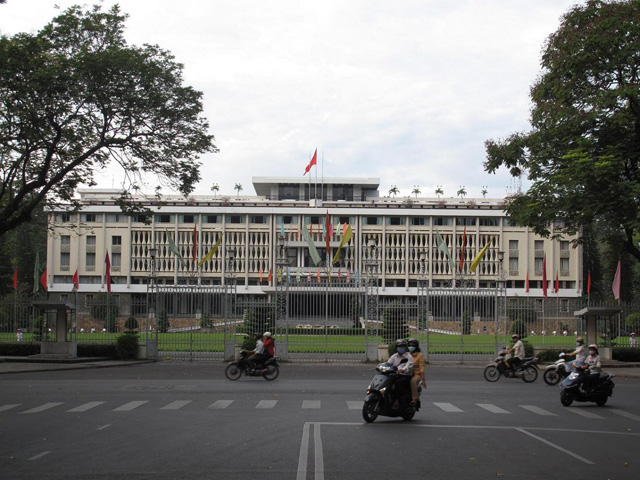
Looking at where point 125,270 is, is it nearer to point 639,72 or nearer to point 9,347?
point 9,347

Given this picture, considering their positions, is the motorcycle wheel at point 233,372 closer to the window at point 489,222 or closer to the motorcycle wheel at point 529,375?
the motorcycle wheel at point 529,375

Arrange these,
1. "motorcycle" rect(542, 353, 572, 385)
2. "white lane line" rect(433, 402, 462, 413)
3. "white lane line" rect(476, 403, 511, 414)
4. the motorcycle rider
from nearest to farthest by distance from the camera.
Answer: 1. the motorcycle rider
2. "white lane line" rect(476, 403, 511, 414)
3. "white lane line" rect(433, 402, 462, 413)
4. "motorcycle" rect(542, 353, 572, 385)

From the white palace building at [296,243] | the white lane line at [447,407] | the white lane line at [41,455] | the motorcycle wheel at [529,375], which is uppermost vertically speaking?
the white palace building at [296,243]

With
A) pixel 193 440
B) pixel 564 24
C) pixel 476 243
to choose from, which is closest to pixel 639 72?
pixel 564 24

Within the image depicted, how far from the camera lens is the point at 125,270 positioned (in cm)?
9481

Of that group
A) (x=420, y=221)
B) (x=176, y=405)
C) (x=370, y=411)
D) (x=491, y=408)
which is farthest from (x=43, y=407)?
(x=420, y=221)

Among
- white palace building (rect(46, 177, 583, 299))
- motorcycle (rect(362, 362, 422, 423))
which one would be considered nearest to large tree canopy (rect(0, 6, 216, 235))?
motorcycle (rect(362, 362, 422, 423))

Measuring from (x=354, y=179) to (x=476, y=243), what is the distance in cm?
1943

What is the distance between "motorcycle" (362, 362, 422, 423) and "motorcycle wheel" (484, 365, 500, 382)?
1127 centimetres

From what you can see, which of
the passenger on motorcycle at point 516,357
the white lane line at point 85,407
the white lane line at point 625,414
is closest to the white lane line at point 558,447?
the white lane line at point 625,414

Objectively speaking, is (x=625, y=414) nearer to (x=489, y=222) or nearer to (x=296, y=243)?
(x=296, y=243)

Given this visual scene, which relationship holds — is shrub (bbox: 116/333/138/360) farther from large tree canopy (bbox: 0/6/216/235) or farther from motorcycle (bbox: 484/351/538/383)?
motorcycle (bbox: 484/351/538/383)

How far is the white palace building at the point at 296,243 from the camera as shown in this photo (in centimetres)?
9419

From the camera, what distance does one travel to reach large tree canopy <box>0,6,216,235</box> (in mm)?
23438
